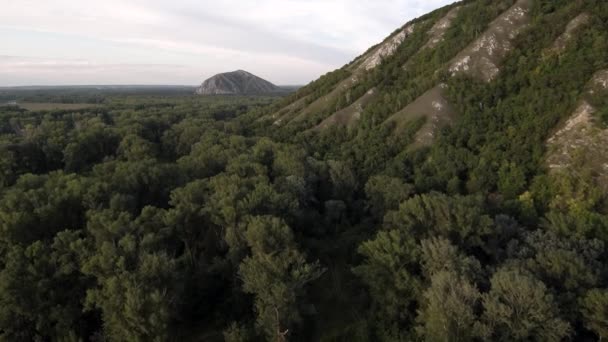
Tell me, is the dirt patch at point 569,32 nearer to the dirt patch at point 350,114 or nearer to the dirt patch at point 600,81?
A: the dirt patch at point 600,81

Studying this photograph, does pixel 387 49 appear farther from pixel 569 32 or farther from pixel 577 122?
pixel 577 122

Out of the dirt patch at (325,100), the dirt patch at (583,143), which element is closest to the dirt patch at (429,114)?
the dirt patch at (583,143)

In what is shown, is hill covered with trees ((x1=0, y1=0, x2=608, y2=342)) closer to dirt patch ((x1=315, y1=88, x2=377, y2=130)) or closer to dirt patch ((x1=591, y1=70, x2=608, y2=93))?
dirt patch ((x1=591, y1=70, x2=608, y2=93))

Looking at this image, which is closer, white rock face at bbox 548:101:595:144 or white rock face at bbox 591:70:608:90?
white rock face at bbox 548:101:595:144

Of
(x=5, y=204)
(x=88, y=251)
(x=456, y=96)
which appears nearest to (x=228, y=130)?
(x=456, y=96)

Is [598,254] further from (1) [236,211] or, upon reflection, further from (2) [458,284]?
(1) [236,211]

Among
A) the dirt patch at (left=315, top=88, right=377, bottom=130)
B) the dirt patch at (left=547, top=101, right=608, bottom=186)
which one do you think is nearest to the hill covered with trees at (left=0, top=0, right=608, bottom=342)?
the dirt patch at (left=547, top=101, right=608, bottom=186)
